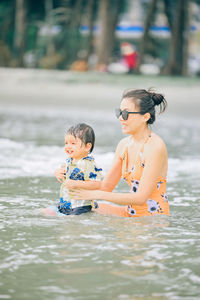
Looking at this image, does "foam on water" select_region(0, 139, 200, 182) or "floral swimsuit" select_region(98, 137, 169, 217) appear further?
"foam on water" select_region(0, 139, 200, 182)

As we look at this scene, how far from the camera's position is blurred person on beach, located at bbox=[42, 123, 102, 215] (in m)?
5.11

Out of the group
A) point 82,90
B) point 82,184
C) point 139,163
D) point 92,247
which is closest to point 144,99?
point 139,163

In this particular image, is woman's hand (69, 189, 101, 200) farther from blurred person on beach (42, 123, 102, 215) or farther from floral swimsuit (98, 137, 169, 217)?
floral swimsuit (98, 137, 169, 217)

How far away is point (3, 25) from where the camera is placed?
3459 centimetres

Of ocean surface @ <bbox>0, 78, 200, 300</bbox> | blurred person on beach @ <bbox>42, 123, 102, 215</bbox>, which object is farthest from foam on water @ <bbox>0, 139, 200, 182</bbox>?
blurred person on beach @ <bbox>42, 123, 102, 215</bbox>

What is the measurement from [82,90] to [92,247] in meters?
16.9

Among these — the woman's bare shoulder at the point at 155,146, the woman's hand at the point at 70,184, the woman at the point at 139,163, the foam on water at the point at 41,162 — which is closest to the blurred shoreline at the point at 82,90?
the foam on water at the point at 41,162

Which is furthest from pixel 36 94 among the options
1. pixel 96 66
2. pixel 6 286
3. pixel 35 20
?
pixel 6 286

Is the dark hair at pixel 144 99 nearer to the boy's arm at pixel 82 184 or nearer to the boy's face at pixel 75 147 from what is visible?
the boy's face at pixel 75 147

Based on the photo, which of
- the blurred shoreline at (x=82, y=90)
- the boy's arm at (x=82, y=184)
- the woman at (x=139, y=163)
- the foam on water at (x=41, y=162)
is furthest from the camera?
the blurred shoreline at (x=82, y=90)

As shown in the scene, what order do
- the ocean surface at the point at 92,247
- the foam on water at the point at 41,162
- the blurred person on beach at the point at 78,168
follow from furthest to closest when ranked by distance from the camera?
1. the foam on water at the point at 41,162
2. the blurred person on beach at the point at 78,168
3. the ocean surface at the point at 92,247

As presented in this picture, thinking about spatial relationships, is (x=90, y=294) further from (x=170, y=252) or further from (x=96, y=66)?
(x=96, y=66)

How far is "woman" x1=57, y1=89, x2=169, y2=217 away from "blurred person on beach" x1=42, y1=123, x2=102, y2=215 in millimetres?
100

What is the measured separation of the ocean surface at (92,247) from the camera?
11.9 ft
